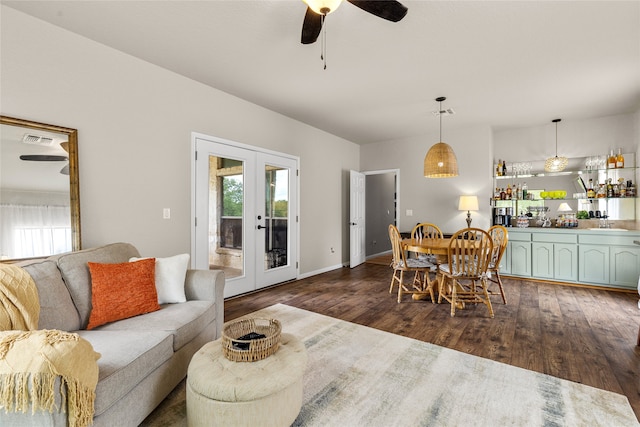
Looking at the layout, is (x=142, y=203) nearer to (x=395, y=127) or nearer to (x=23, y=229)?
(x=23, y=229)

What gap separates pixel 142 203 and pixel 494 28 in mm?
3517

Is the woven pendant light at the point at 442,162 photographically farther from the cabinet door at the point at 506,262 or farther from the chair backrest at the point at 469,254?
the cabinet door at the point at 506,262

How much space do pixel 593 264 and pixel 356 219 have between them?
3.74m

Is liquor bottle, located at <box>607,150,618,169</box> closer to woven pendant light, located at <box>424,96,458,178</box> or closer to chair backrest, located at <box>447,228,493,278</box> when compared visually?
woven pendant light, located at <box>424,96,458,178</box>

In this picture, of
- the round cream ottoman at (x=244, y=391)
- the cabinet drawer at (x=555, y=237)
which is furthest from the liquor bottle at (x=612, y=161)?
the round cream ottoman at (x=244, y=391)

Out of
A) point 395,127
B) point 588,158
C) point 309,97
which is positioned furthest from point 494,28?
point 588,158

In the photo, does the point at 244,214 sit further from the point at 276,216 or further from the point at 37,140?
the point at 37,140

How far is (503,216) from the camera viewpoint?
530 centimetres

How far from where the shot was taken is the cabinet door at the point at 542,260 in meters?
4.78

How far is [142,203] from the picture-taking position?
304 centimetres

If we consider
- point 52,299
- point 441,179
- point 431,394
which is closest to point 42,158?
point 52,299

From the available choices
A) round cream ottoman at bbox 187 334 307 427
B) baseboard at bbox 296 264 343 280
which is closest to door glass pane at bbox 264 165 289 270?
baseboard at bbox 296 264 343 280

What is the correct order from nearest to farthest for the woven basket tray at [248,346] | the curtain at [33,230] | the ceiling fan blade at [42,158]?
1. the woven basket tray at [248,346]
2. the curtain at [33,230]
3. the ceiling fan blade at [42,158]

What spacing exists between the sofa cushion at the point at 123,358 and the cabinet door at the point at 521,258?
5230mm
